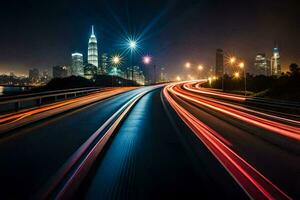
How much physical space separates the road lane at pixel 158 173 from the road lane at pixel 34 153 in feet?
3.20

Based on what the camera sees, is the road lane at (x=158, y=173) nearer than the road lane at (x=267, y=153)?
Yes

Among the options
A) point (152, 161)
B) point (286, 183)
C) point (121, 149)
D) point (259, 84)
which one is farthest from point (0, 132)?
point (259, 84)

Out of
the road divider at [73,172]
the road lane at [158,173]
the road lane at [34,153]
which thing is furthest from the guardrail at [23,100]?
the road lane at [158,173]

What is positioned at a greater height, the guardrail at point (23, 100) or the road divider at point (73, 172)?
the guardrail at point (23, 100)

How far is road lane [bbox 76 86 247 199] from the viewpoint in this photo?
546 centimetres

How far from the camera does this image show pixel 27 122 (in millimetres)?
14086

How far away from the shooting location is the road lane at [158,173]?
17.9 ft

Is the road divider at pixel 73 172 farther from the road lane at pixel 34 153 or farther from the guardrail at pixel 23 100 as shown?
the guardrail at pixel 23 100

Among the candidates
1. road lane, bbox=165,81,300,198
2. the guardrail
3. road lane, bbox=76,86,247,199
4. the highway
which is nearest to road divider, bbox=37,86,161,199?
the highway

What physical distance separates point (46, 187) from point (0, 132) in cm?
659

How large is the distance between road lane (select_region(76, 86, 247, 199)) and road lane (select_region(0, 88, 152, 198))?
0.98 m

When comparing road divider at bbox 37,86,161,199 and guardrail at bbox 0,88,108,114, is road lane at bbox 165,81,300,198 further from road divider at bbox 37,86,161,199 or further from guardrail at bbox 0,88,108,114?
guardrail at bbox 0,88,108,114

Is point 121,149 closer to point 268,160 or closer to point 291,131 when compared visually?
point 268,160

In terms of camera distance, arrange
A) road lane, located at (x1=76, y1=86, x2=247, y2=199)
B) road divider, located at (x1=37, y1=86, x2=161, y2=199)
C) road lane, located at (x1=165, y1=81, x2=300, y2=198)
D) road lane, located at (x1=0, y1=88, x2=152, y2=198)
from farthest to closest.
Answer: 1. road lane, located at (x1=165, y1=81, x2=300, y2=198)
2. road lane, located at (x1=0, y1=88, x2=152, y2=198)
3. road lane, located at (x1=76, y1=86, x2=247, y2=199)
4. road divider, located at (x1=37, y1=86, x2=161, y2=199)
